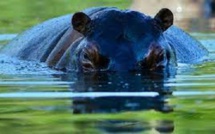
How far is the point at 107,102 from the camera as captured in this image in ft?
21.1

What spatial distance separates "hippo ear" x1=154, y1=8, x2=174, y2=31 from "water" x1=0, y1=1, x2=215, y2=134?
1.58 ft

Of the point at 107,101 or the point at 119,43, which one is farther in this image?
the point at 119,43

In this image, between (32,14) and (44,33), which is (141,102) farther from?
(32,14)

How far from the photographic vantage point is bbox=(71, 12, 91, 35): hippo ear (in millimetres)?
8930

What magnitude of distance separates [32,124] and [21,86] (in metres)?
2.21

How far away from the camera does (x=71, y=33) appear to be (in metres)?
9.73

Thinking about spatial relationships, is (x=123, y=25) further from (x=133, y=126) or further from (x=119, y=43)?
(x=133, y=126)

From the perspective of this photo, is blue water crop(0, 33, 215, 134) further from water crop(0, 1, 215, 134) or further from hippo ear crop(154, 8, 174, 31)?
hippo ear crop(154, 8, 174, 31)

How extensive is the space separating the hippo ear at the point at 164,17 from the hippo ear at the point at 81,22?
74cm

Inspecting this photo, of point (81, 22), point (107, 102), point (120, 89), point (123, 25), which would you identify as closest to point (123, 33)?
point (123, 25)

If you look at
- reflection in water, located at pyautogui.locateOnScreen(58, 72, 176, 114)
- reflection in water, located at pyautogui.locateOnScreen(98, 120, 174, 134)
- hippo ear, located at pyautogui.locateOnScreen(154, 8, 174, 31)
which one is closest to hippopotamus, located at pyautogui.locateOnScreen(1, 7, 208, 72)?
hippo ear, located at pyautogui.locateOnScreen(154, 8, 174, 31)

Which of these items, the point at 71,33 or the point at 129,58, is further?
the point at 71,33

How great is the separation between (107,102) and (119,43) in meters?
2.10

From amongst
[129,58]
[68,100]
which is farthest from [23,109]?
[129,58]
